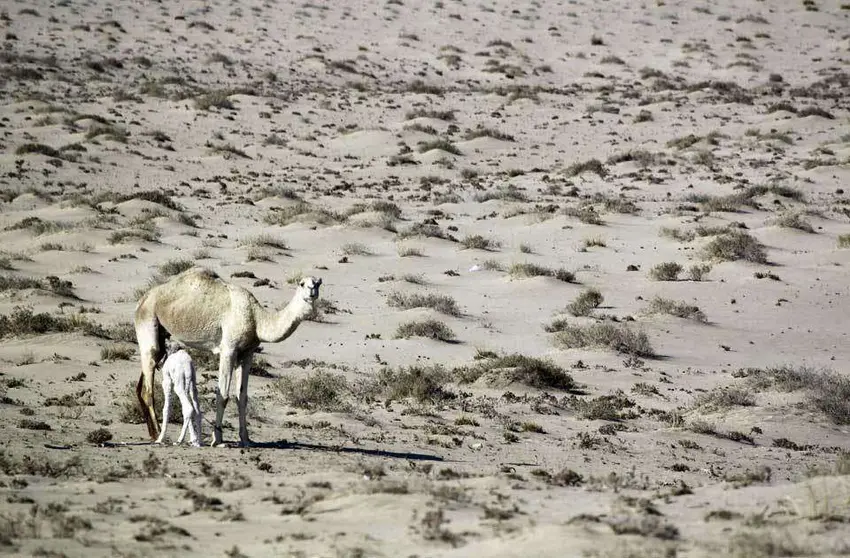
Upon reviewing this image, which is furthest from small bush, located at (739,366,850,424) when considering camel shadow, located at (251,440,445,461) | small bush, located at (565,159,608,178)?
small bush, located at (565,159,608,178)

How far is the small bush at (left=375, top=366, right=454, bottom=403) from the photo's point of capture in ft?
49.7

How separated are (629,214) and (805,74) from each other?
31.5 m

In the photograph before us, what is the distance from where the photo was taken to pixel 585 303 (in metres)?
21.2

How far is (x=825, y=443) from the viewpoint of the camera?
A: 14.1 m

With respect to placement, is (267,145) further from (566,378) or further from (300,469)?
(300,469)

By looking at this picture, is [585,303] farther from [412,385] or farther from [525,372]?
[412,385]

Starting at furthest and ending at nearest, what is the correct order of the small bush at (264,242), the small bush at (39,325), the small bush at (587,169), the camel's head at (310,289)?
the small bush at (587,169)
the small bush at (264,242)
the small bush at (39,325)
the camel's head at (310,289)

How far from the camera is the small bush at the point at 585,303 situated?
2080 cm

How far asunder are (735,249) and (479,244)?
640 centimetres

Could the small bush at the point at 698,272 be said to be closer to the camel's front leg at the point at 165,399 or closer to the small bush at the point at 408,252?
the small bush at the point at 408,252

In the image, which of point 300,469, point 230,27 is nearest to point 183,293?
point 300,469

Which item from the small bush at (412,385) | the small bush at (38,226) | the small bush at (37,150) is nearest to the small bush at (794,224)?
the small bush at (412,385)

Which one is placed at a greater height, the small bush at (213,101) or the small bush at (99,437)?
the small bush at (99,437)

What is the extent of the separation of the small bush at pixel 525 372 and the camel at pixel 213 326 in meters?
5.38
